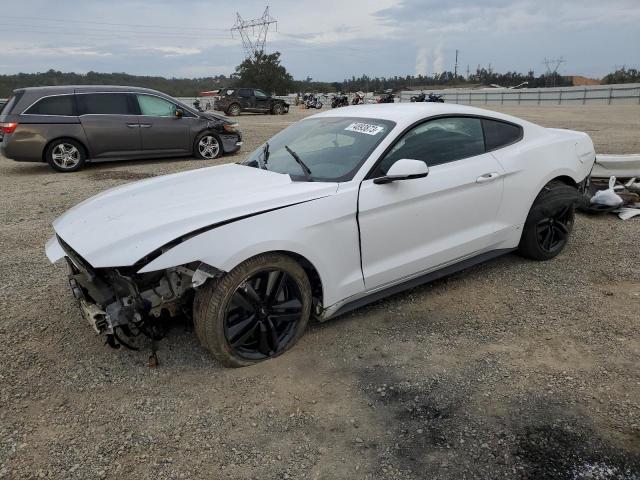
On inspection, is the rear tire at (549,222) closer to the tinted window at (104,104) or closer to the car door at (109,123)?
the car door at (109,123)

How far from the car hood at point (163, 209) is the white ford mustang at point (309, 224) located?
1cm

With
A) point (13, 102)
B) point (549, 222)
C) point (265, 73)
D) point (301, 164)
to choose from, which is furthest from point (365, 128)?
point (265, 73)

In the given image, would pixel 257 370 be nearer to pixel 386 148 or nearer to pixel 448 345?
pixel 448 345

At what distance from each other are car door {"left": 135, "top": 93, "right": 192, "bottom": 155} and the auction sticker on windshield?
25.9 feet

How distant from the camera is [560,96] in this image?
41.6 m

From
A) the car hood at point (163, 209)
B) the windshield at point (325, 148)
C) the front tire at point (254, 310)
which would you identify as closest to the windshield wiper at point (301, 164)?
the windshield at point (325, 148)

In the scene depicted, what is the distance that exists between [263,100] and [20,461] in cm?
2824

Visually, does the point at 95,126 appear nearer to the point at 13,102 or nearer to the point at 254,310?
the point at 13,102

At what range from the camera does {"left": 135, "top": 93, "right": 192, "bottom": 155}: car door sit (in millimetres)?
10461

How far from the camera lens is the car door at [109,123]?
9945mm

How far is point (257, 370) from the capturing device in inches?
120

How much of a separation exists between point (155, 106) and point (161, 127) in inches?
18.3

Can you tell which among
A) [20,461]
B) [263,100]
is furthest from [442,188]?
[263,100]

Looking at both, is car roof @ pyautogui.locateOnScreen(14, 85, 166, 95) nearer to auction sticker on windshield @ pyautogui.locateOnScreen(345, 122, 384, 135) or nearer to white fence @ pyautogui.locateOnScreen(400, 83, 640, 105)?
auction sticker on windshield @ pyautogui.locateOnScreen(345, 122, 384, 135)
